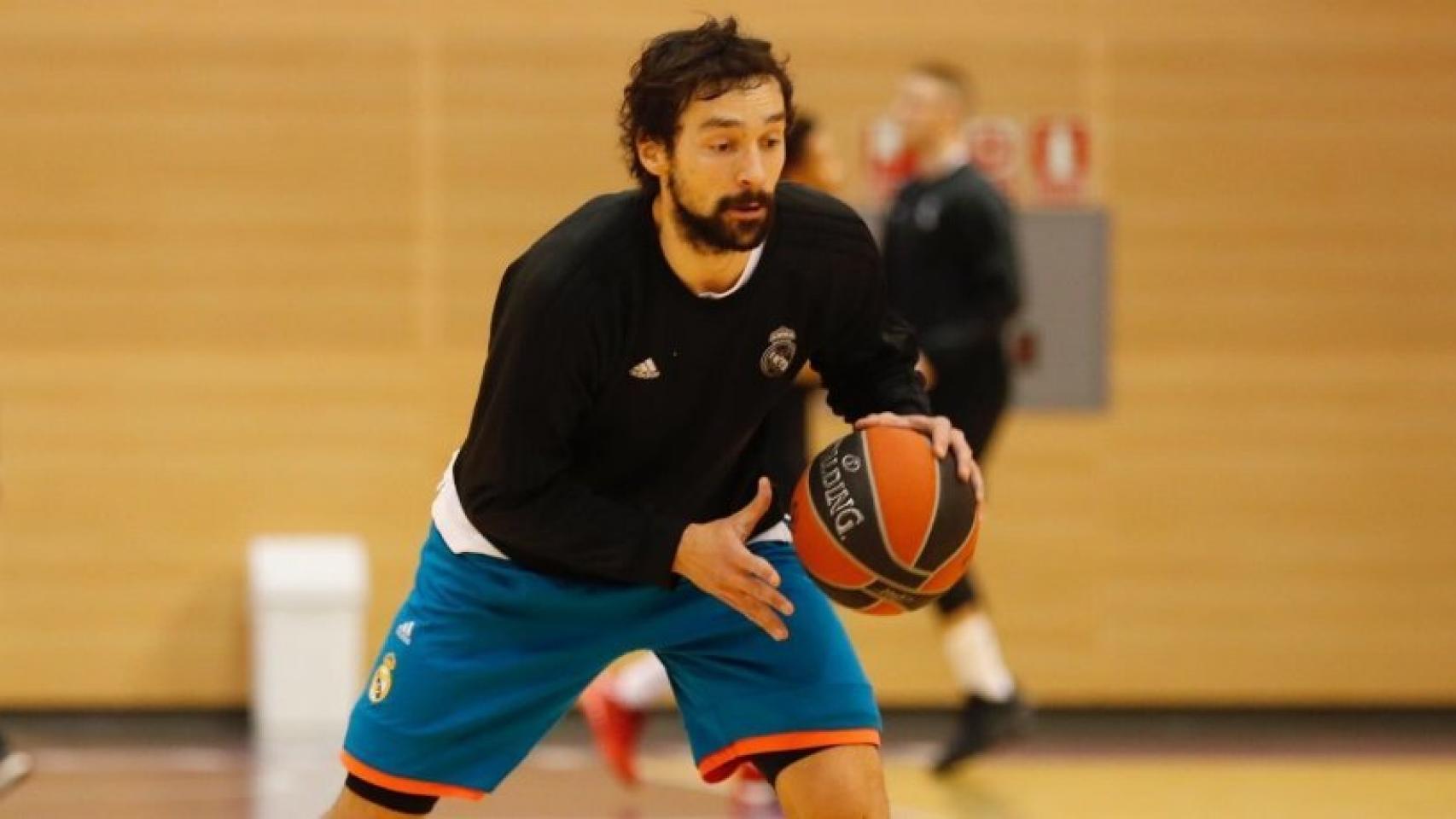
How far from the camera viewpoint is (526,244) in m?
7.47

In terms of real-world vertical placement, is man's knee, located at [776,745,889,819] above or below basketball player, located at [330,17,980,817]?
below

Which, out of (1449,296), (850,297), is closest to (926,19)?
(1449,296)

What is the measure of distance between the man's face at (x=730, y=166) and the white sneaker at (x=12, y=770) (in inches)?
130

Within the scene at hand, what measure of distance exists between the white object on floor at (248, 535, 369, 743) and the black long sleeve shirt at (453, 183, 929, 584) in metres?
3.50

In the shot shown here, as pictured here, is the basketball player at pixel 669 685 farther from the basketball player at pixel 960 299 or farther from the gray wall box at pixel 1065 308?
the gray wall box at pixel 1065 308

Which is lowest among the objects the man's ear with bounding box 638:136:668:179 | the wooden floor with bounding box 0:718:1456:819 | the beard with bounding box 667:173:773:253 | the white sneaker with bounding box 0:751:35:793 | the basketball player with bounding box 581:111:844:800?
the wooden floor with bounding box 0:718:1456:819

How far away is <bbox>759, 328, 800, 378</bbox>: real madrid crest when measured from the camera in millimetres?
3646

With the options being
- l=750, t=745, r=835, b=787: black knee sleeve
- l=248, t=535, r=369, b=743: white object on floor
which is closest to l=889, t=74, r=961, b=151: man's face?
l=248, t=535, r=369, b=743: white object on floor

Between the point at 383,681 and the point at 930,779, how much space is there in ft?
10.1

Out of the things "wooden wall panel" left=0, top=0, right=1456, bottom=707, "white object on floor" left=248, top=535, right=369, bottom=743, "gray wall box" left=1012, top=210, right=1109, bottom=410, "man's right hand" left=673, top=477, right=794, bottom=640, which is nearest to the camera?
"man's right hand" left=673, top=477, right=794, bottom=640

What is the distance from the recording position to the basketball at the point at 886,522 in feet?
11.5

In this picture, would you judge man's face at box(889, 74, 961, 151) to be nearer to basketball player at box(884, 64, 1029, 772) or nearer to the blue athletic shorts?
basketball player at box(884, 64, 1029, 772)

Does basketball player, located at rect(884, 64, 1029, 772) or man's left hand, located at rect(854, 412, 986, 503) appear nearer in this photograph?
man's left hand, located at rect(854, 412, 986, 503)

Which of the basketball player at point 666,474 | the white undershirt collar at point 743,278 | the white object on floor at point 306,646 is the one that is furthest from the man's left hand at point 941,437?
the white object on floor at point 306,646
